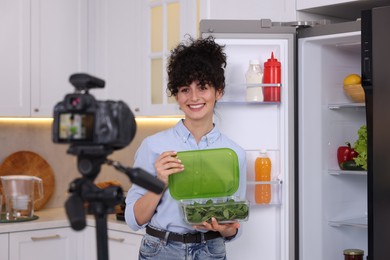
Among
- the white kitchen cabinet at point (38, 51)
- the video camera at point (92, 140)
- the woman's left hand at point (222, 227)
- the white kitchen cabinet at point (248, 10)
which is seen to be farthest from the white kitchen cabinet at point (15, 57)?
the video camera at point (92, 140)

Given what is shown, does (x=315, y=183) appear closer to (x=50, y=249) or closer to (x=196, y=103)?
(x=196, y=103)

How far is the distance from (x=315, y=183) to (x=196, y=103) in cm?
100

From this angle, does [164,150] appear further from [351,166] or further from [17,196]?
[17,196]

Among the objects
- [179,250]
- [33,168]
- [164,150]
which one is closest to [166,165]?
[164,150]

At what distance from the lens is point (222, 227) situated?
2.30m

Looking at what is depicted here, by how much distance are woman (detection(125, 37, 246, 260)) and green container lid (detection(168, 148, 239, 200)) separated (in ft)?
0.14

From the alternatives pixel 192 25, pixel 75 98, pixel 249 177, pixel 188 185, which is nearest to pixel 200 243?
pixel 188 185

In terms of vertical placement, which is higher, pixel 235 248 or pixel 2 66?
pixel 2 66

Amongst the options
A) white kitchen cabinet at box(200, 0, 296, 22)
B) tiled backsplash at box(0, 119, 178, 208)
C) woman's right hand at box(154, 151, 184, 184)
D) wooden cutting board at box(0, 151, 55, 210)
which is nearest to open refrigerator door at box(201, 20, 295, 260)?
white kitchen cabinet at box(200, 0, 296, 22)

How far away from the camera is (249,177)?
308 cm

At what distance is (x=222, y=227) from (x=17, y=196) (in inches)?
72.5

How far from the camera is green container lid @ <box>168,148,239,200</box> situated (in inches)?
93.0

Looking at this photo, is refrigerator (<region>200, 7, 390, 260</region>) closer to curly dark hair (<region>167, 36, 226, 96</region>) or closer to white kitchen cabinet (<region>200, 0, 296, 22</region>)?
white kitchen cabinet (<region>200, 0, 296, 22</region>)

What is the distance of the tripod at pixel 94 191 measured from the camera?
1400mm
